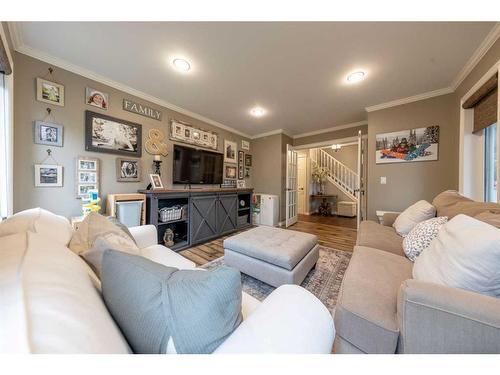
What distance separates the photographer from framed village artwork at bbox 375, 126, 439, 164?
2.45 meters

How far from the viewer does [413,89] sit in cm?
231

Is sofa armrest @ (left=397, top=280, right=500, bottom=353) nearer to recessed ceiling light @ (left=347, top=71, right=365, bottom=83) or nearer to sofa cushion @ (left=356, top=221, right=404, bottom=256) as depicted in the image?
sofa cushion @ (left=356, top=221, right=404, bottom=256)

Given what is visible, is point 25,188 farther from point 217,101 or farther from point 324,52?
point 324,52

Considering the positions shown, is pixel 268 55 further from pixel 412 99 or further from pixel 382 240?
pixel 412 99

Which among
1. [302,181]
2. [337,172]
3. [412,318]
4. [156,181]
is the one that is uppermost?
[337,172]

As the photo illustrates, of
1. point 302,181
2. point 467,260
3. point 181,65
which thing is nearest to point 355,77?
point 181,65

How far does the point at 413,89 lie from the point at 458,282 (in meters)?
2.67

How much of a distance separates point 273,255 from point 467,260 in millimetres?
1088

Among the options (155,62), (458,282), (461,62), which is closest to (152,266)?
(458,282)

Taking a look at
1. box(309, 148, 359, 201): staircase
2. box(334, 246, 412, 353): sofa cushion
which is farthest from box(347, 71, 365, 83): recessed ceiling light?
box(309, 148, 359, 201): staircase

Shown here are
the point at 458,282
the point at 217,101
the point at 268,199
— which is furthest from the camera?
the point at 268,199

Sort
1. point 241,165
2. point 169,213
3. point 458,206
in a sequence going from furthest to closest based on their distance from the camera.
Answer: point 241,165 → point 169,213 → point 458,206

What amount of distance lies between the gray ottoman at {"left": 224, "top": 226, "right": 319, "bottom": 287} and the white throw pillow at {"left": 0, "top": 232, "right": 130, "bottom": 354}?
1.24 meters

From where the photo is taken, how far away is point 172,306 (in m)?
0.46
